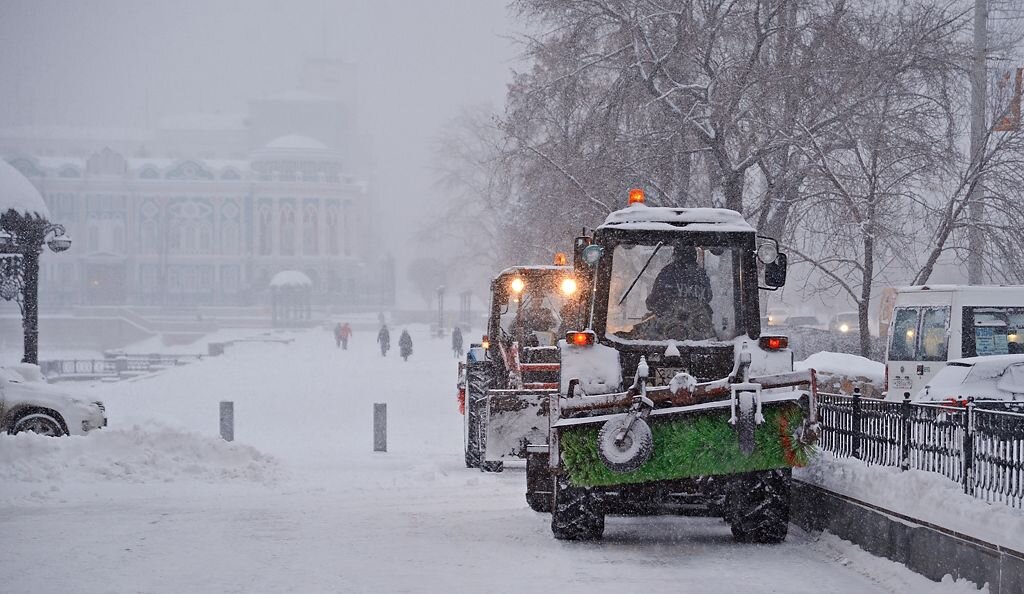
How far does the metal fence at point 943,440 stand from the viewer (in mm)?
8469

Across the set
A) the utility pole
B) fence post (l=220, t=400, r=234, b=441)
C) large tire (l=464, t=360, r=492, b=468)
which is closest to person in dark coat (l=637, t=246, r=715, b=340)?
large tire (l=464, t=360, r=492, b=468)

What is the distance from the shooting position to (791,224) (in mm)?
23703

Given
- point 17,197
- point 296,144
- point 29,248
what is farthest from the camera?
point 296,144

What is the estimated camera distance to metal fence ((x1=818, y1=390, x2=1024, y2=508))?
8.47 m

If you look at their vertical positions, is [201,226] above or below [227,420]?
above

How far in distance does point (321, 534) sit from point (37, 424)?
8.74 metres

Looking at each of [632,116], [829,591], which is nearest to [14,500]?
[829,591]

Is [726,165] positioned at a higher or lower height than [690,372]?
higher

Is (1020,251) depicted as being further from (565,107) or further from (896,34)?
(565,107)

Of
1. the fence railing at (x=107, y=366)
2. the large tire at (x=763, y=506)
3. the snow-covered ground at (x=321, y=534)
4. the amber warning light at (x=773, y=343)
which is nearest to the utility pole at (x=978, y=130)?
the snow-covered ground at (x=321, y=534)

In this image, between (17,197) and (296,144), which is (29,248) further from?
(296,144)

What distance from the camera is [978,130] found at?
22891 millimetres

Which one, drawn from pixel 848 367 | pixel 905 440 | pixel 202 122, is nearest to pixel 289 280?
pixel 848 367

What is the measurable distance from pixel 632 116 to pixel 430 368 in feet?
81.7
